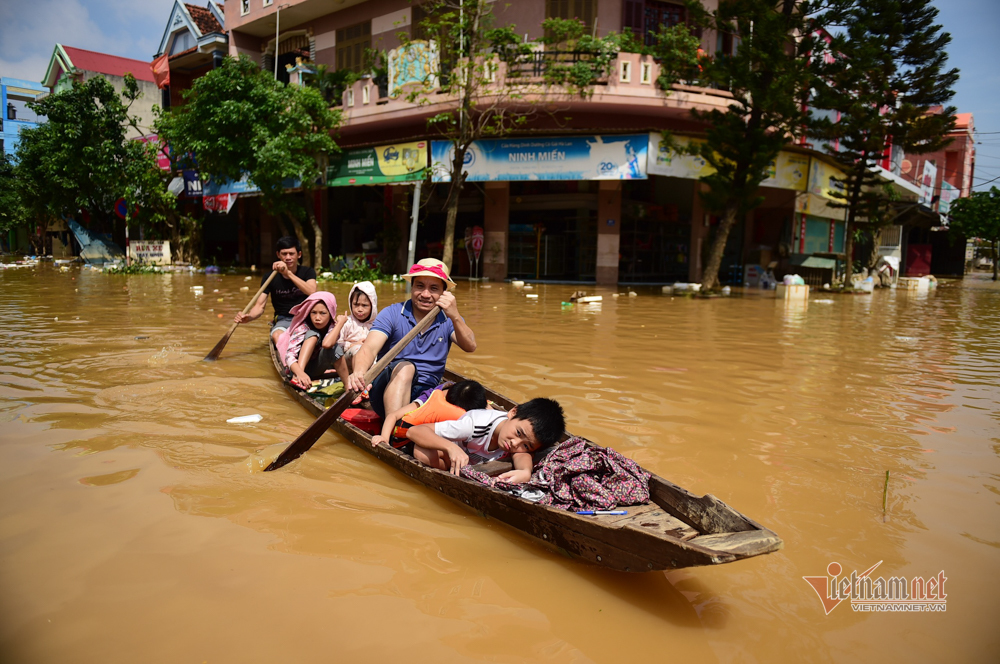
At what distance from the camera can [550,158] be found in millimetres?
16453

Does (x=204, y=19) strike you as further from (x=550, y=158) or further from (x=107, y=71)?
(x=550, y=158)

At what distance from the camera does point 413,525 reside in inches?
123

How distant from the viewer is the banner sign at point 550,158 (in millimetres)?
15867

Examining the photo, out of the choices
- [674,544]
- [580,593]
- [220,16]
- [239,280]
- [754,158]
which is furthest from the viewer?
[220,16]

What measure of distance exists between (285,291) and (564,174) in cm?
1106

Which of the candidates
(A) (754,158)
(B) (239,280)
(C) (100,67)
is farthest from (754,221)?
(C) (100,67)

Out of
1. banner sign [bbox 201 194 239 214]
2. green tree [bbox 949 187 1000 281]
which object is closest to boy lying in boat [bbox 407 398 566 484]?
banner sign [bbox 201 194 239 214]

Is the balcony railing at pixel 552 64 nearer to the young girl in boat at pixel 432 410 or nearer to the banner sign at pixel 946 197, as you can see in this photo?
the young girl in boat at pixel 432 410

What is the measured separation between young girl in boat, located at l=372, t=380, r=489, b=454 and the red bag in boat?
0.45 metres

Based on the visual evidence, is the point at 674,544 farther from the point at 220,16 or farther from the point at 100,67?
the point at 100,67

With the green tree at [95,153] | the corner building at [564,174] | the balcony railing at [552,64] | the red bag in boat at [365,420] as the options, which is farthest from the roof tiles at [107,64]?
the red bag in boat at [365,420]

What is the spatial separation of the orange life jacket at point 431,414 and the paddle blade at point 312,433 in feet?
1.45

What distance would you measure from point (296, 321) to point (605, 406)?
315 centimetres

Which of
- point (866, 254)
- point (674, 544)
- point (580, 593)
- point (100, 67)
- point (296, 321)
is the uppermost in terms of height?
point (100, 67)
